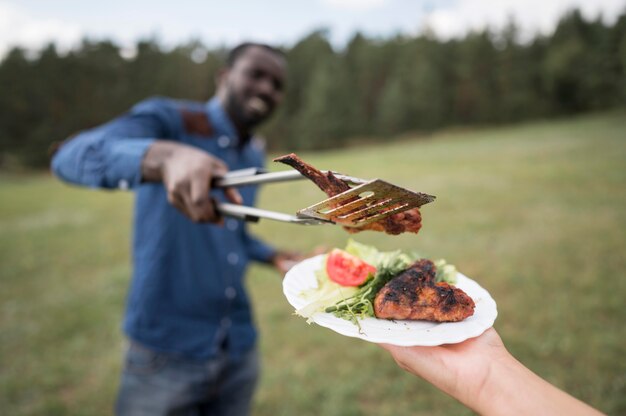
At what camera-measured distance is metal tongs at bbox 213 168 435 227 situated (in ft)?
5.40

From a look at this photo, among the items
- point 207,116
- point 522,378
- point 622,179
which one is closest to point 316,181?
point 522,378

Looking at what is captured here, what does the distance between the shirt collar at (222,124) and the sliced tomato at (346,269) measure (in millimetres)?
2057

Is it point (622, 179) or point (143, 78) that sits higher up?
point (143, 78)

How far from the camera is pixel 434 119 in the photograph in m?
53.2

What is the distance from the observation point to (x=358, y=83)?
55969 mm

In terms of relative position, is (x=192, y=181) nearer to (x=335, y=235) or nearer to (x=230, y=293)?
(x=230, y=293)

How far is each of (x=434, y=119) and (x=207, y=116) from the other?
2090 inches

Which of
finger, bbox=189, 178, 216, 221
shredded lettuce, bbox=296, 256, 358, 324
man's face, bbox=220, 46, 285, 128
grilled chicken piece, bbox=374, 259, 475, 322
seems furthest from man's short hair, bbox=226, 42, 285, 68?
grilled chicken piece, bbox=374, 259, 475, 322

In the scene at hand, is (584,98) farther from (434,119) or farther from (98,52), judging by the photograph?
(98,52)

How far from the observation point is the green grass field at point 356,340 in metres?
5.47

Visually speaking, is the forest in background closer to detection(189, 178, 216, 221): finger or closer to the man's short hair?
the man's short hair

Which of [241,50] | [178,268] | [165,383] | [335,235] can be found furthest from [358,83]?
[165,383]

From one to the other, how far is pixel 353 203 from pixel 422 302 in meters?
0.78

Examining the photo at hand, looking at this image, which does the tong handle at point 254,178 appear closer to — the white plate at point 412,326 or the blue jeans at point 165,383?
the white plate at point 412,326
